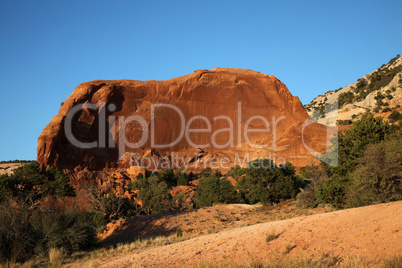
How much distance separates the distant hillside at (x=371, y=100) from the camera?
49.9m

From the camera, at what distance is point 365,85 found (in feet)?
252

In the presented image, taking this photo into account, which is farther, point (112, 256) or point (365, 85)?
point (365, 85)

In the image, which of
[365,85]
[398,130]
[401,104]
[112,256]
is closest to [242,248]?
[112,256]

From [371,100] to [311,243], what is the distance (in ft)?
A: 187

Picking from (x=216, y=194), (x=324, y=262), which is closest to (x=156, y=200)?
(x=216, y=194)

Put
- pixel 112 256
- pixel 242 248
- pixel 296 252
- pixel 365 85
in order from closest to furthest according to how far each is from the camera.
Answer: pixel 296 252 → pixel 242 248 → pixel 112 256 → pixel 365 85

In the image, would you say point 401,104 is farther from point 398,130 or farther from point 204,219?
point 204,219

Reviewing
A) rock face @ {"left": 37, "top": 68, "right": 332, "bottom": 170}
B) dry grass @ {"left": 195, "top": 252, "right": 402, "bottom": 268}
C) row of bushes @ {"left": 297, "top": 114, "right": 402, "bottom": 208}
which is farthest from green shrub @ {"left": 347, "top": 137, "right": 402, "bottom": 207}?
rock face @ {"left": 37, "top": 68, "right": 332, "bottom": 170}

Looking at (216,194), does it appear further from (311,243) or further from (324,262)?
(324,262)

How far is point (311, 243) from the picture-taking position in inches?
368

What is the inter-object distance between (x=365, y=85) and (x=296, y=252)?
77092 millimetres

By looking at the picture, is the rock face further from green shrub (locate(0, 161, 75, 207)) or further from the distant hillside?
green shrub (locate(0, 161, 75, 207))

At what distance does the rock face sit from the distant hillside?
28.3 ft

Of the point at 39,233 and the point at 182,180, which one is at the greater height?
the point at 182,180
